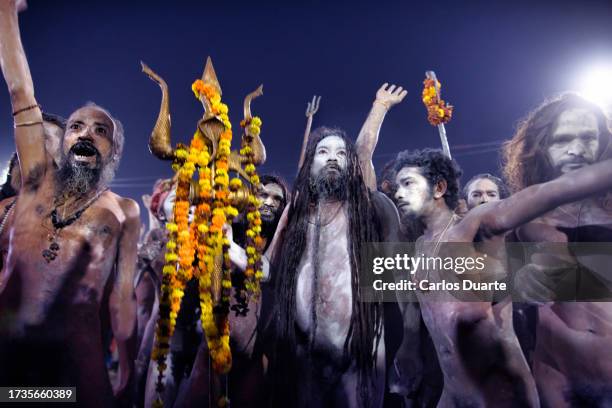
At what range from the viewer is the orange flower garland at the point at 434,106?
4.12 m

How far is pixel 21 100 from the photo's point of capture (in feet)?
9.51

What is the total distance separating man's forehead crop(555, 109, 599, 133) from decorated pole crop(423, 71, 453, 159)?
1.30 meters

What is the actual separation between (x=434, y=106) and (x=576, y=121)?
1.55 m

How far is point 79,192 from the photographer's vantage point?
306cm

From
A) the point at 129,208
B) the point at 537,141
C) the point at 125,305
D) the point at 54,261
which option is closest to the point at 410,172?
the point at 537,141

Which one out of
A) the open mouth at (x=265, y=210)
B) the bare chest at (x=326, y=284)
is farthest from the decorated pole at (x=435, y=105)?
the open mouth at (x=265, y=210)

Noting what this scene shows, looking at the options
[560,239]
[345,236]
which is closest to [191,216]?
[345,236]

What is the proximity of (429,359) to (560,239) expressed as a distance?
46.1 inches

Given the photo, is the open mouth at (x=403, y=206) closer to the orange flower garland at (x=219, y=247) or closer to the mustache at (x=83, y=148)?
the orange flower garland at (x=219, y=247)

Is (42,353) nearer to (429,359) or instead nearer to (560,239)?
(429,359)

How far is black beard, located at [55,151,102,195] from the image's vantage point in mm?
3035

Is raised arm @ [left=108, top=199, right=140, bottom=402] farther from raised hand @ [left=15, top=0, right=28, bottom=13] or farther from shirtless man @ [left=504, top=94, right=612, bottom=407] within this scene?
shirtless man @ [left=504, top=94, right=612, bottom=407]

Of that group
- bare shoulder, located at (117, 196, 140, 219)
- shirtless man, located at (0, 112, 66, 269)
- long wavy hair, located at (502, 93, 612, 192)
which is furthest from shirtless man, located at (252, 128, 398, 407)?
shirtless man, located at (0, 112, 66, 269)

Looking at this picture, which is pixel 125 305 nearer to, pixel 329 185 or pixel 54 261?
pixel 54 261
